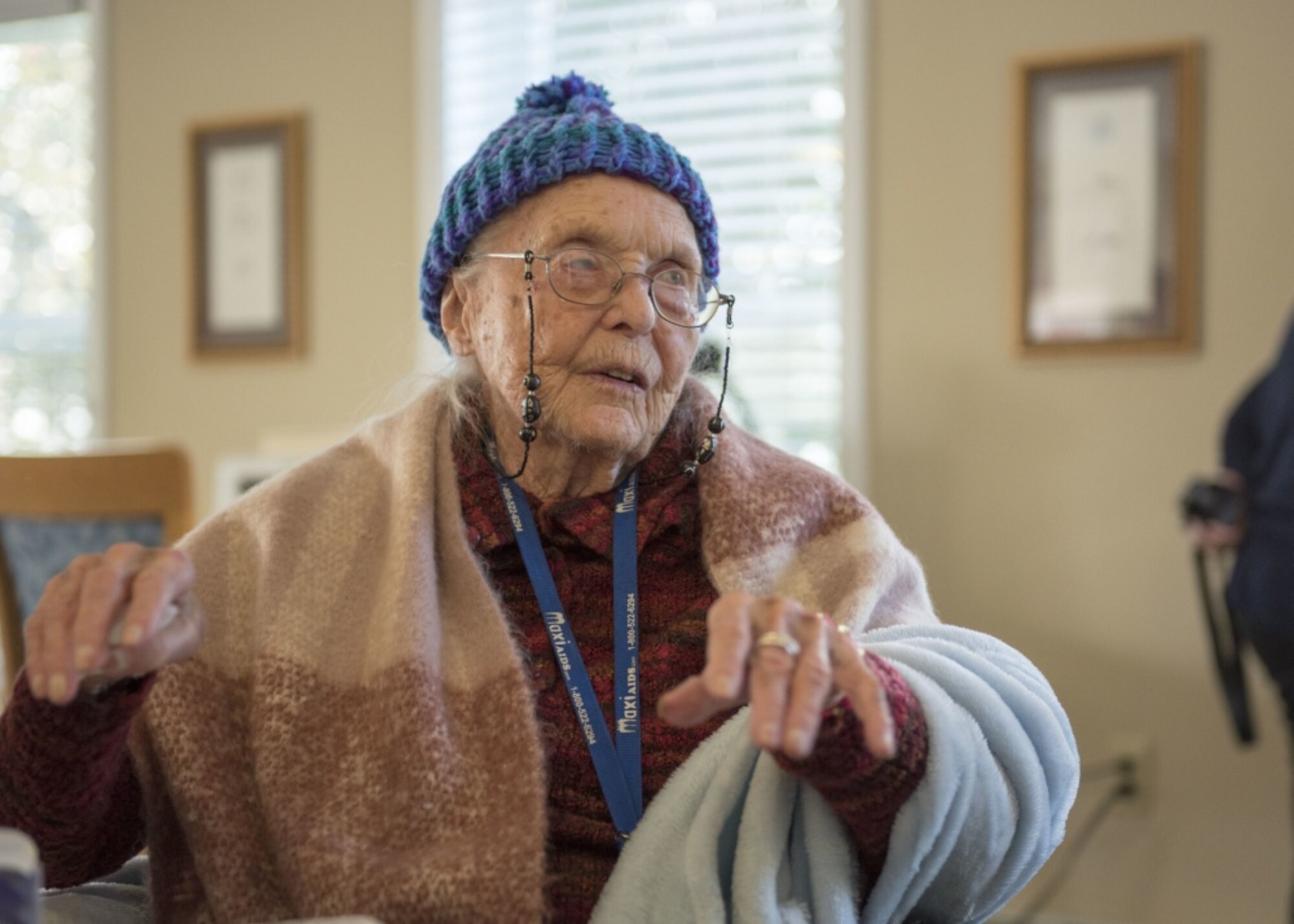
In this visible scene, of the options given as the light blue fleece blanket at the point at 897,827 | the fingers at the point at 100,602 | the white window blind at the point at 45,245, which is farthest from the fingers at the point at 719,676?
the white window blind at the point at 45,245

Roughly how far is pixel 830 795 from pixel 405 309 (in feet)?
8.60

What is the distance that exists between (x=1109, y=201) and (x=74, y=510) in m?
2.18

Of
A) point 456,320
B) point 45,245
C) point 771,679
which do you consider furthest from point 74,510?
point 45,245

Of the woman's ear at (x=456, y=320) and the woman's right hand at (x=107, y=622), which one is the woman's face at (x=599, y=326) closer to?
the woman's ear at (x=456, y=320)

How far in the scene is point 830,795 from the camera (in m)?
1.07

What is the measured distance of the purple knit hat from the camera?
1.43 meters

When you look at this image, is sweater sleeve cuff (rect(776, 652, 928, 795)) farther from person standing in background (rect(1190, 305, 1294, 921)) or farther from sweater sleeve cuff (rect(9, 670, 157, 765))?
person standing in background (rect(1190, 305, 1294, 921))

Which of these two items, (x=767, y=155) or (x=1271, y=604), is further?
(x=767, y=155)

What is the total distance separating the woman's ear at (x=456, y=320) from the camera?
158 cm

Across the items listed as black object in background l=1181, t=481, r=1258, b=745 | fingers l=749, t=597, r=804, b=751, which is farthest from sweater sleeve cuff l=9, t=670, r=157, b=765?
black object in background l=1181, t=481, r=1258, b=745

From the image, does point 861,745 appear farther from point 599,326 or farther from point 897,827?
point 599,326

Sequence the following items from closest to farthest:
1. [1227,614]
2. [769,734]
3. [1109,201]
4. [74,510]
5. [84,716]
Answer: [769,734] < [84,716] < [74,510] < [1227,614] < [1109,201]

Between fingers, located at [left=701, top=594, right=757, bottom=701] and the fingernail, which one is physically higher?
fingers, located at [left=701, top=594, right=757, bottom=701]

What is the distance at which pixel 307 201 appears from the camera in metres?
3.57
